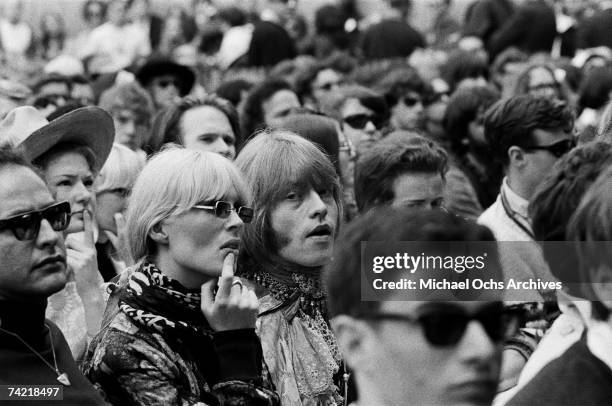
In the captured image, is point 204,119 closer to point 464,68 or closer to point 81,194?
point 81,194

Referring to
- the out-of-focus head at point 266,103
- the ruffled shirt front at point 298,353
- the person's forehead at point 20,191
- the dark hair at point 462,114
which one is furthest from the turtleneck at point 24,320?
the dark hair at point 462,114

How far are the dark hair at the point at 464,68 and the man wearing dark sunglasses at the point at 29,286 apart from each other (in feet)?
23.5

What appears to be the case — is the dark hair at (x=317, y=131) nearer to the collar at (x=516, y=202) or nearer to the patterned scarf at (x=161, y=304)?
the collar at (x=516, y=202)

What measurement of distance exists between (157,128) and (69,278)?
1.59 meters

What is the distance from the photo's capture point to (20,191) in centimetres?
348

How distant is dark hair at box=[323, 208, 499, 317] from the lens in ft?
8.27

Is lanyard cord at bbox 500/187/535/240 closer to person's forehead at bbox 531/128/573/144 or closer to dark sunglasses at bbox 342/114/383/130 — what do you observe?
person's forehead at bbox 531/128/573/144

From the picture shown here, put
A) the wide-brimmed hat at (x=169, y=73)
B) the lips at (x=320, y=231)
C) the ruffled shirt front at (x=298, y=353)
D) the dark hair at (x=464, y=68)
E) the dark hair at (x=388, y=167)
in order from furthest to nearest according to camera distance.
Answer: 1. the dark hair at (x=464, y=68)
2. the wide-brimmed hat at (x=169, y=73)
3. the dark hair at (x=388, y=167)
4. the lips at (x=320, y=231)
5. the ruffled shirt front at (x=298, y=353)

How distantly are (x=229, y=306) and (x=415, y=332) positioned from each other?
1.38m

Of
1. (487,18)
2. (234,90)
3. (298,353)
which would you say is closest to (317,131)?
(298,353)

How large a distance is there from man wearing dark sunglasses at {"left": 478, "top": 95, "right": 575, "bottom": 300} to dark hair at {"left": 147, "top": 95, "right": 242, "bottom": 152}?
1316mm

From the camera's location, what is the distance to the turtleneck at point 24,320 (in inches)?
134

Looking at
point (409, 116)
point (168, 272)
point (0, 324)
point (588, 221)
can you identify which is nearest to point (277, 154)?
point (168, 272)

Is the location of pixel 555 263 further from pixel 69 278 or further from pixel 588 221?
pixel 69 278
